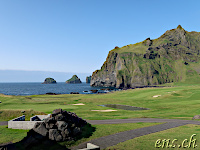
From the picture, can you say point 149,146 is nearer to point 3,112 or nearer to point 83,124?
point 83,124

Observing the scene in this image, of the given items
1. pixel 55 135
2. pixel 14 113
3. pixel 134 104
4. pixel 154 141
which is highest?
pixel 55 135

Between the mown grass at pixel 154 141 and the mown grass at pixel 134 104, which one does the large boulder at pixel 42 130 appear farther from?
the mown grass at pixel 134 104

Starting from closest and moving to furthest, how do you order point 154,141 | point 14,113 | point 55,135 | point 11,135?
point 154,141, point 55,135, point 11,135, point 14,113

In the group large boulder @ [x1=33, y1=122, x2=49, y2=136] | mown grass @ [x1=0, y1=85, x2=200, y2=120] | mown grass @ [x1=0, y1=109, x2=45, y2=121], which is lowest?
mown grass @ [x1=0, y1=85, x2=200, y2=120]

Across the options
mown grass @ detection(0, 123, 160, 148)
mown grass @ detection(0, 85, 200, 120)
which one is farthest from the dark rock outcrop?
mown grass @ detection(0, 85, 200, 120)

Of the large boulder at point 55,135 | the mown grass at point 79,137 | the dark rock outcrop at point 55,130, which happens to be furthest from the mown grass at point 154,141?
the large boulder at point 55,135

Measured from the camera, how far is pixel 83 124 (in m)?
24.5

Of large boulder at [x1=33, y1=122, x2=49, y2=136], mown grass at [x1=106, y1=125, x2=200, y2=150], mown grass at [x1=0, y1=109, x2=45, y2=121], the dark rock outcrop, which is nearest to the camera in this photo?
mown grass at [x1=106, y1=125, x2=200, y2=150]

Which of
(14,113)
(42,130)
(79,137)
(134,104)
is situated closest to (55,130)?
→ (42,130)

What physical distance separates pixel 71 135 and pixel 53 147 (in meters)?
2.68

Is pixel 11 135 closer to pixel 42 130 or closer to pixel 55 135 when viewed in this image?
pixel 42 130

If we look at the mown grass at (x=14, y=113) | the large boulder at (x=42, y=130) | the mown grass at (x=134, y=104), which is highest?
the large boulder at (x=42, y=130)

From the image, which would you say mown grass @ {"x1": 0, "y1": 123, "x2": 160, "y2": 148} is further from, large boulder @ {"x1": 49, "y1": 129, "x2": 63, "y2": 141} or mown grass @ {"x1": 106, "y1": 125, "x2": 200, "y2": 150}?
mown grass @ {"x1": 106, "y1": 125, "x2": 200, "y2": 150}

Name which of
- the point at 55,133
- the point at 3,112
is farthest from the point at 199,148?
the point at 3,112
